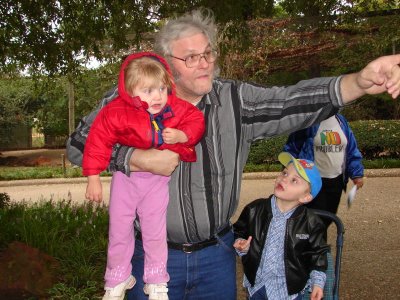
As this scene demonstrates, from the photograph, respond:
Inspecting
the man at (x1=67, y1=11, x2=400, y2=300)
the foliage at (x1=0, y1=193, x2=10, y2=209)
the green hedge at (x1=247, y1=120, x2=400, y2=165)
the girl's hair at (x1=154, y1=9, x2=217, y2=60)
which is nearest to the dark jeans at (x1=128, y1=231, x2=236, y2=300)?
the man at (x1=67, y1=11, x2=400, y2=300)

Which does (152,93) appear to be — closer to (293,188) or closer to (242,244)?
(242,244)

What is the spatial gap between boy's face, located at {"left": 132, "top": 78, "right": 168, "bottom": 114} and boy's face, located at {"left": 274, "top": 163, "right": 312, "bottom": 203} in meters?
1.12

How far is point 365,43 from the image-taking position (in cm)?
1191

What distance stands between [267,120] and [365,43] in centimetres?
1040

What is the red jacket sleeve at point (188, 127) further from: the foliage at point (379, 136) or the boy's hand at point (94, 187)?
the foliage at point (379, 136)

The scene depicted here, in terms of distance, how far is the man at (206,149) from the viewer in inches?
92.6

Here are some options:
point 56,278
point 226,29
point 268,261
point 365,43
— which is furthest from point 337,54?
point 268,261

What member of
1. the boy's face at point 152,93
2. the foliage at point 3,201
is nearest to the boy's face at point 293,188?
the boy's face at point 152,93

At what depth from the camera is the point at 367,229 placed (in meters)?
8.34

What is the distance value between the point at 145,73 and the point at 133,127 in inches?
9.9

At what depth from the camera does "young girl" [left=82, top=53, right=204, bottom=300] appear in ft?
7.45

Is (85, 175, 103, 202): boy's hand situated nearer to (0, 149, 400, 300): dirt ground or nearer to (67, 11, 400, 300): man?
(67, 11, 400, 300): man

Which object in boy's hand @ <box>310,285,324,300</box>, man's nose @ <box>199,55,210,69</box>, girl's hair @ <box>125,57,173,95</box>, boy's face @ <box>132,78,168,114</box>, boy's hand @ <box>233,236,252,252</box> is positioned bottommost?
boy's hand @ <box>310,285,324,300</box>

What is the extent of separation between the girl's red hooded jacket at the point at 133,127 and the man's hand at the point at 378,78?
0.70m
